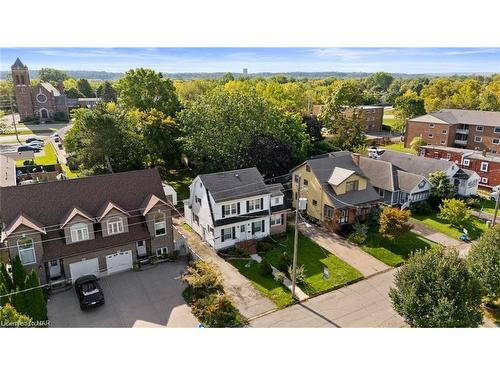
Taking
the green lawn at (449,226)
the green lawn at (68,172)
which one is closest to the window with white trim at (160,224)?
the green lawn at (68,172)

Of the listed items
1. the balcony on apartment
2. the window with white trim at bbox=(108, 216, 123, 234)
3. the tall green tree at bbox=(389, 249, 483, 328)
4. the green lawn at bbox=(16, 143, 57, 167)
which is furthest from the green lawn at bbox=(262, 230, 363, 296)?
the balcony on apartment

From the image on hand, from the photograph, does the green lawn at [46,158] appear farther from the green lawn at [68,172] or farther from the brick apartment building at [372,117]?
the brick apartment building at [372,117]

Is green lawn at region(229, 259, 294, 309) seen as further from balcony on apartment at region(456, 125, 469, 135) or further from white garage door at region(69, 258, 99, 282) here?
balcony on apartment at region(456, 125, 469, 135)

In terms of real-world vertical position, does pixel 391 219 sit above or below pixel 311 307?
above

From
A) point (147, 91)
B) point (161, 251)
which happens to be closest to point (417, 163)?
point (161, 251)

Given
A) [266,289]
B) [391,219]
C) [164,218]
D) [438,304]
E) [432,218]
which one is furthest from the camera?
[432,218]

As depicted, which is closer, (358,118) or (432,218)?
(432,218)

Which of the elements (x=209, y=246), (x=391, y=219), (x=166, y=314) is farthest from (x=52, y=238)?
(x=391, y=219)

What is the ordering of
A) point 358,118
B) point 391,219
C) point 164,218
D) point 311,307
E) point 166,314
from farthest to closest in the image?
point 358,118 → point 391,219 → point 164,218 → point 311,307 → point 166,314

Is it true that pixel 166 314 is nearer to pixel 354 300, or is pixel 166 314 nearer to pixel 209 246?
pixel 209 246
